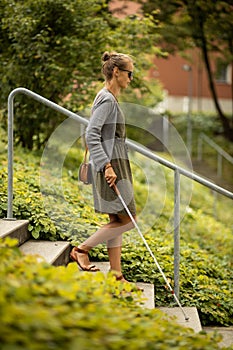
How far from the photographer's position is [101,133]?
4.79 metres

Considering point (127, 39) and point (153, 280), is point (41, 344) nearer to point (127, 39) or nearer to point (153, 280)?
point (153, 280)

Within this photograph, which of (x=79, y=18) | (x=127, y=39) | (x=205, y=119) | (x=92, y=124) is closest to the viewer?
(x=92, y=124)

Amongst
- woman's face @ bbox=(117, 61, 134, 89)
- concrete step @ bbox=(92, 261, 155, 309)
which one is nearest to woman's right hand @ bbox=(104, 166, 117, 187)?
woman's face @ bbox=(117, 61, 134, 89)

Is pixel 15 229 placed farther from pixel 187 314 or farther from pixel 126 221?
pixel 187 314

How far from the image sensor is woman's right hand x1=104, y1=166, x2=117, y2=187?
470 cm

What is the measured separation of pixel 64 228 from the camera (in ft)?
19.0

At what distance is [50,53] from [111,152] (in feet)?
14.3

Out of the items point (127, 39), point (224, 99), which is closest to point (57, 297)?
point (127, 39)

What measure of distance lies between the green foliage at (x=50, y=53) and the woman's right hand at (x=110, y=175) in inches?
163

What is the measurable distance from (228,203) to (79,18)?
26.6 feet

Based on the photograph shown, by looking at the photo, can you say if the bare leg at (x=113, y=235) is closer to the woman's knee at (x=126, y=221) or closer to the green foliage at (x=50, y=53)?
the woman's knee at (x=126, y=221)

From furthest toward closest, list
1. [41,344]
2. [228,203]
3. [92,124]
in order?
[228,203] < [92,124] < [41,344]

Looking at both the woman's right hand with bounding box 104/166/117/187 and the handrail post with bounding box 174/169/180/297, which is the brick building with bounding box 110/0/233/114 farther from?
the woman's right hand with bounding box 104/166/117/187


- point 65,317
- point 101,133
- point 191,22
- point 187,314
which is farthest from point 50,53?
point 191,22
